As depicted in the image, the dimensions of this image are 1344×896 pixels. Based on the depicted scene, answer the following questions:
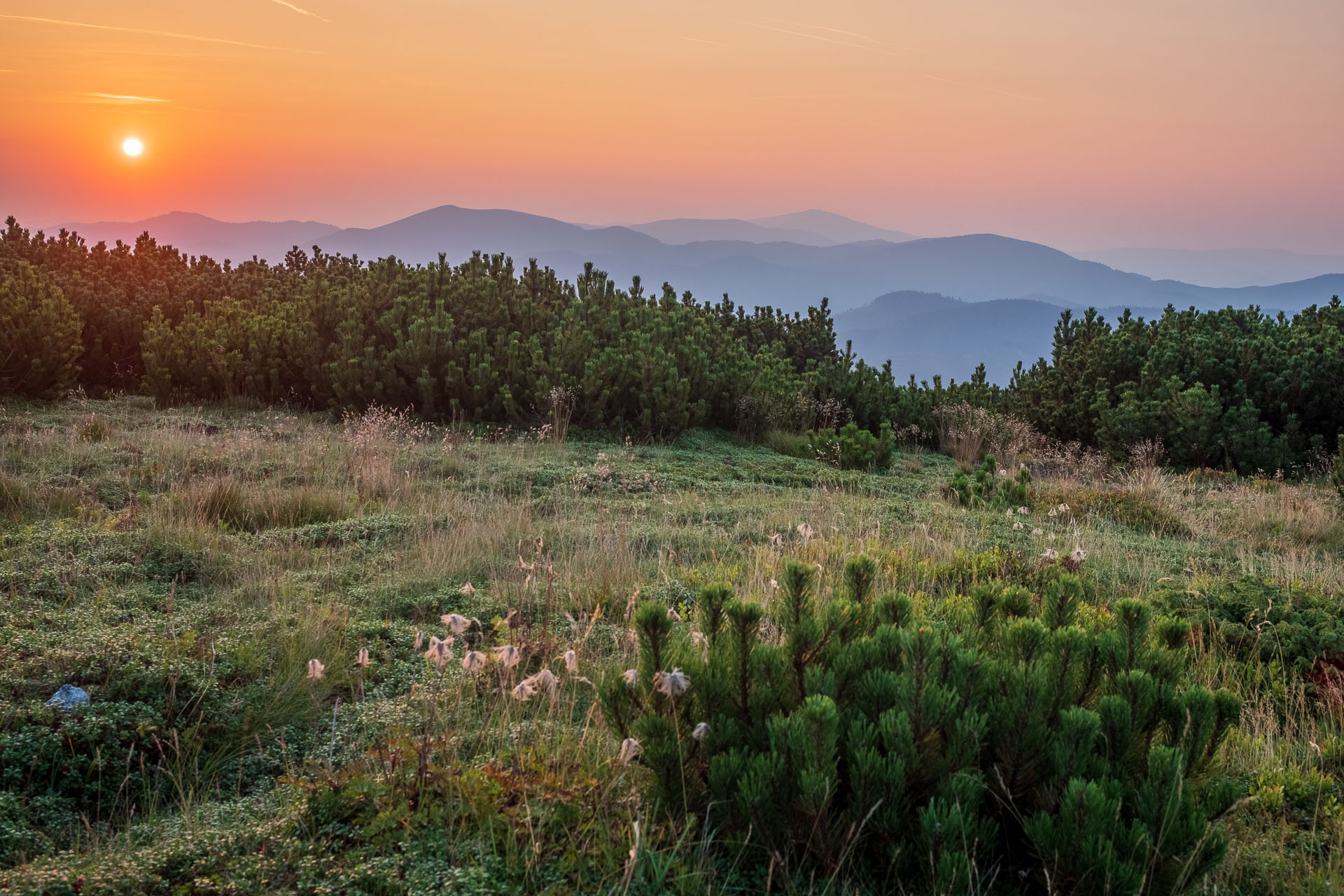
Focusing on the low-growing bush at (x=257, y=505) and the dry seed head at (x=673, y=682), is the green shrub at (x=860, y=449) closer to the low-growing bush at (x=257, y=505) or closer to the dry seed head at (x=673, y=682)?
the low-growing bush at (x=257, y=505)

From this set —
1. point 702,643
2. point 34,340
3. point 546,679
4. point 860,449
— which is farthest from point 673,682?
point 34,340

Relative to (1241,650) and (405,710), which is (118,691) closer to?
(405,710)

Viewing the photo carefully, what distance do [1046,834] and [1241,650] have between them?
130 inches

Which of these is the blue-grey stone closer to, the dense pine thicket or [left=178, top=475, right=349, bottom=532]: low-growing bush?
[left=178, top=475, right=349, bottom=532]: low-growing bush

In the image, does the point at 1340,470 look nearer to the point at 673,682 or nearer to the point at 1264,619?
the point at 1264,619

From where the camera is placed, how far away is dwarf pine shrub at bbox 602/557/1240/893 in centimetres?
205

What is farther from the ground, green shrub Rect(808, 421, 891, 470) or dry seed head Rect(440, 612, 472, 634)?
dry seed head Rect(440, 612, 472, 634)

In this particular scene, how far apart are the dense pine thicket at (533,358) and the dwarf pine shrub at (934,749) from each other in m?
10.3

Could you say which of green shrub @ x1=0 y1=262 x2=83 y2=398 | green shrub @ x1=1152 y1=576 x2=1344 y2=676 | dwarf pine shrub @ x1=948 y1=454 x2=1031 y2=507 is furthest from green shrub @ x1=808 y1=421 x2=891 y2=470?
green shrub @ x1=0 y1=262 x2=83 y2=398

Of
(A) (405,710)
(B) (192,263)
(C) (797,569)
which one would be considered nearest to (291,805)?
(A) (405,710)

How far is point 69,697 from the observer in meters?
3.18

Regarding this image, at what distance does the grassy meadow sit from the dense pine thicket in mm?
3191

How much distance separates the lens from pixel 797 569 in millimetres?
2646

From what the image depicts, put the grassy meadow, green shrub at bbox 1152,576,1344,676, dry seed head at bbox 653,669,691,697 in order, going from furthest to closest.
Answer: green shrub at bbox 1152,576,1344,676 → the grassy meadow → dry seed head at bbox 653,669,691,697
